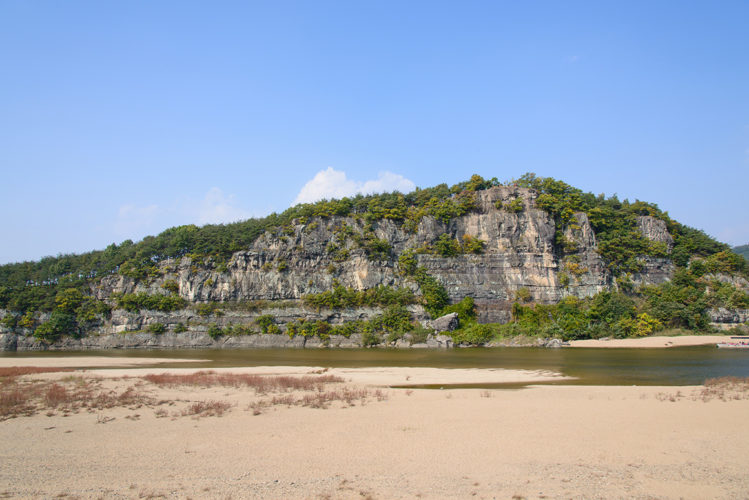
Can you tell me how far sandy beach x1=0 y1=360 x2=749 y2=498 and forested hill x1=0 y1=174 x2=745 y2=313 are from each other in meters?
65.9

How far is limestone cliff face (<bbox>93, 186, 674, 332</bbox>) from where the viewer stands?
72.9m

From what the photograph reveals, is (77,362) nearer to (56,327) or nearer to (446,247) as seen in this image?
(56,327)

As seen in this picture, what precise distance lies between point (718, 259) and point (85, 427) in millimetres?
89780

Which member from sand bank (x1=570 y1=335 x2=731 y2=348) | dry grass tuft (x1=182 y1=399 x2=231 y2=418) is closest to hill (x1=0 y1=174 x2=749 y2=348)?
sand bank (x1=570 y1=335 x2=731 y2=348)

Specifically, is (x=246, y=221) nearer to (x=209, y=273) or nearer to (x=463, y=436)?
(x=209, y=273)

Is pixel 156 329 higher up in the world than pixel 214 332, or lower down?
higher up

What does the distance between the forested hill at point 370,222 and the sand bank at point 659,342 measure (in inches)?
871

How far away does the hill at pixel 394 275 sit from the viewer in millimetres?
68438

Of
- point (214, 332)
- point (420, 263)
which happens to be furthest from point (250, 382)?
point (420, 263)

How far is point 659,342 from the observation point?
50.5m

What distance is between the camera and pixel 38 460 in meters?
10.2

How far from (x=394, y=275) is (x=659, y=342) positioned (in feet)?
137

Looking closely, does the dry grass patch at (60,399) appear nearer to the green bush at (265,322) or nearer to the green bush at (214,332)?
the green bush at (265,322)

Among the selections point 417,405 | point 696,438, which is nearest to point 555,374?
point 417,405
